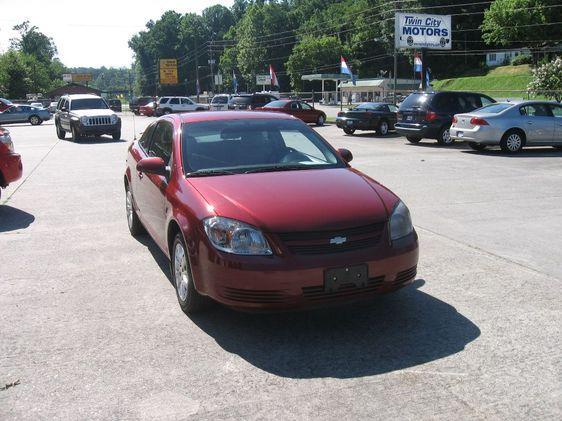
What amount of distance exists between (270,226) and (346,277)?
2.10ft

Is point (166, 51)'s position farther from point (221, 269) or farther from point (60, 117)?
point (221, 269)

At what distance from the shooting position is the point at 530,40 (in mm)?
73375

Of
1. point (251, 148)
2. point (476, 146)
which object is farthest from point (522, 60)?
point (251, 148)

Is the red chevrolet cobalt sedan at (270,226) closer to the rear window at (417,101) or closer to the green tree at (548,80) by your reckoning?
the rear window at (417,101)

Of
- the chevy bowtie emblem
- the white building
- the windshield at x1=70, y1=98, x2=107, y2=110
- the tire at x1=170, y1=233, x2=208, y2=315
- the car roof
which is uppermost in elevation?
the white building

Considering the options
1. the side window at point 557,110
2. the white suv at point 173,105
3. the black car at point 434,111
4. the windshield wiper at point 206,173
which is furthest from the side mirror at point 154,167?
the white suv at point 173,105

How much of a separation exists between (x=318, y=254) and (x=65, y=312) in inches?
89.3

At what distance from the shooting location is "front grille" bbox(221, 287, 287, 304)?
410 centimetres

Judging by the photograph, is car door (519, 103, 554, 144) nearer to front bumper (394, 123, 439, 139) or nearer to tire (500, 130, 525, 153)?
tire (500, 130, 525, 153)

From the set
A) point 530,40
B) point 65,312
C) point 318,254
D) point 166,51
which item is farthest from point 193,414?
point 166,51

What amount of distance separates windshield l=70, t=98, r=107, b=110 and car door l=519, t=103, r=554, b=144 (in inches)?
638

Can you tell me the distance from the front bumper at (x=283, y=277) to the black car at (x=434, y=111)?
16.0m

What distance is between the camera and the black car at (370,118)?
25.4 meters

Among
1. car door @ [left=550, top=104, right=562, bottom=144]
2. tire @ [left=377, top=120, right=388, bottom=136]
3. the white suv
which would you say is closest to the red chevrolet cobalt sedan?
car door @ [left=550, top=104, right=562, bottom=144]
